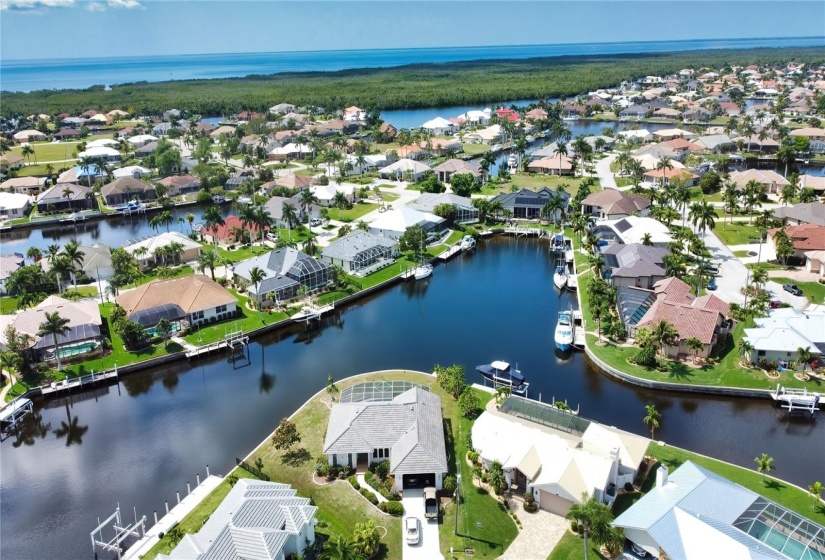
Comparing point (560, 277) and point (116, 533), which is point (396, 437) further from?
point (560, 277)

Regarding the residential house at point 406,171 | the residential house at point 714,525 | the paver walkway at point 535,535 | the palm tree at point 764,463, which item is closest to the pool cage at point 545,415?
the paver walkway at point 535,535

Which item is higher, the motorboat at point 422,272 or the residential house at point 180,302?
the residential house at point 180,302

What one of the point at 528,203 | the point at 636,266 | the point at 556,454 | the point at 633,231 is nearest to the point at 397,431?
the point at 556,454

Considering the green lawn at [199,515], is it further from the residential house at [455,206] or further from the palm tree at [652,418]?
the residential house at [455,206]

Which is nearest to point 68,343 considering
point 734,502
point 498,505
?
point 498,505

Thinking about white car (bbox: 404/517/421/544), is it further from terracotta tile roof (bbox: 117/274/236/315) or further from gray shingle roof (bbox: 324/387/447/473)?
terracotta tile roof (bbox: 117/274/236/315)
